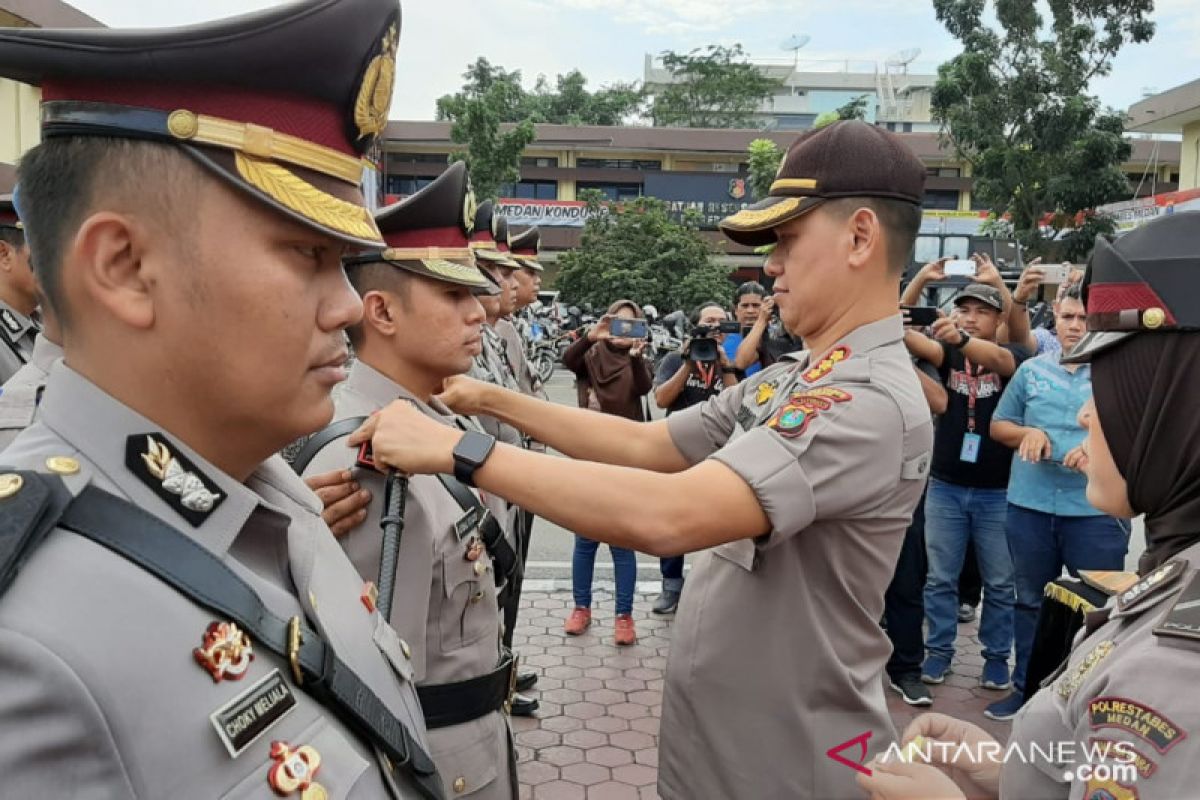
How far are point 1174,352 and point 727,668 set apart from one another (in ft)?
4.02

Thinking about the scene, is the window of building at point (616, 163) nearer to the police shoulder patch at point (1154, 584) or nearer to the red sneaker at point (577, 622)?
the red sneaker at point (577, 622)

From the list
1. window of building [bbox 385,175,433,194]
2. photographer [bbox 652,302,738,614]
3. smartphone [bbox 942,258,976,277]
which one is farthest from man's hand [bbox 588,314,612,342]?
window of building [bbox 385,175,433,194]

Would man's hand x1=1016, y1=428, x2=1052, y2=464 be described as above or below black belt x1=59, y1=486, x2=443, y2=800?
below

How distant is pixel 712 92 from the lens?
50438mm

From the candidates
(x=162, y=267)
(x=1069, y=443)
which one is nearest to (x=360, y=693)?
(x=162, y=267)

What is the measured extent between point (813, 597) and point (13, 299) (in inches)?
173

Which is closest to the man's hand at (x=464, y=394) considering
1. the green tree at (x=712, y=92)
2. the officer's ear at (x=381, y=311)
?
the officer's ear at (x=381, y=311)

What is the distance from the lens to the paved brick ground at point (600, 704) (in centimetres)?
396

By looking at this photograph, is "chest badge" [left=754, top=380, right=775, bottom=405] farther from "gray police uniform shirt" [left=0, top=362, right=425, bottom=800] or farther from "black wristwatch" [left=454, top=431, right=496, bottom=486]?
"gray police uniform shirt" [left=0, top=362, right=425, bottom=800]

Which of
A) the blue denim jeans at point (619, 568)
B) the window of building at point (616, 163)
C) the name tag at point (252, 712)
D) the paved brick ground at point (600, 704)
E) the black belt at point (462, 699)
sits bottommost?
the paved brick ground at point (600, 704)

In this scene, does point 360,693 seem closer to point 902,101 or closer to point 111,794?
point 111,794

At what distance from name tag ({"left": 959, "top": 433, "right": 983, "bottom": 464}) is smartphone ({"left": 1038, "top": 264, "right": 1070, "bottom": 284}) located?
42.2 inches

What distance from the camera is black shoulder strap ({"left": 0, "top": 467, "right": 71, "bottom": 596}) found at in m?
0.84

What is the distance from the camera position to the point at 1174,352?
1454 mm
